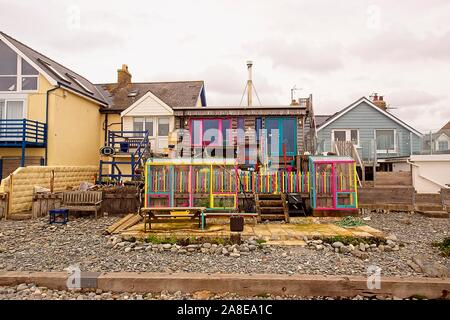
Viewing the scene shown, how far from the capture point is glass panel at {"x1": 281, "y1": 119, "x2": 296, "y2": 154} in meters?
15.2

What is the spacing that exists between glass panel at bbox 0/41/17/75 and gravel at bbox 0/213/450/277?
439 inches

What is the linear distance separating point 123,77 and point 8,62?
8333 millimetres

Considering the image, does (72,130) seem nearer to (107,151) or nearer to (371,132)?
(107,151)

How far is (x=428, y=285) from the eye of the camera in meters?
4.48

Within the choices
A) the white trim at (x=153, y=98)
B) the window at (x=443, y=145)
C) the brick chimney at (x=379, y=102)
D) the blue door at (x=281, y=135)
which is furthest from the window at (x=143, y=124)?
the window at (x=443, y=145)

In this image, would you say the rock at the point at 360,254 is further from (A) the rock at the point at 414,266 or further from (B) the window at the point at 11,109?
(B) the window at the point at 11,109

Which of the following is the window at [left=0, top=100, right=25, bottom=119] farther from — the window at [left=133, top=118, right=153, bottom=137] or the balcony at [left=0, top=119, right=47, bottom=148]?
the window at [left=133, top=118, right=153, bottom=137]

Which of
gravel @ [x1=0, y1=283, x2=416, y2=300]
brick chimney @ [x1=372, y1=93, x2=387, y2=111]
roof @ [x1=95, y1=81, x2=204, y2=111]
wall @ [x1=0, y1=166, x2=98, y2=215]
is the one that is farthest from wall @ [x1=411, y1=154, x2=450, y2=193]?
wall @ [x1=0, y1=166, x2=98, y2=215]

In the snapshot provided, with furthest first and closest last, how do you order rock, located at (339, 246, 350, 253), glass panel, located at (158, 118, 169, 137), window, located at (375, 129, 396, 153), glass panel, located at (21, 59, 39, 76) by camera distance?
window, located at (375, 129, 396, 153)
glass panel, located at (158, 118, 169, 137)
glass panel, located at (21, 59, 39, 76)
rock, located at (339, 246, 350, 253)

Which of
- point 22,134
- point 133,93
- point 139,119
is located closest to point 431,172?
point 139,119

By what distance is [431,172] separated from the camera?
Answer: 15.4 m

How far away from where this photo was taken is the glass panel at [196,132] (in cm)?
1555

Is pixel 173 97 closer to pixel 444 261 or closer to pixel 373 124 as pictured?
pixel 373 124
